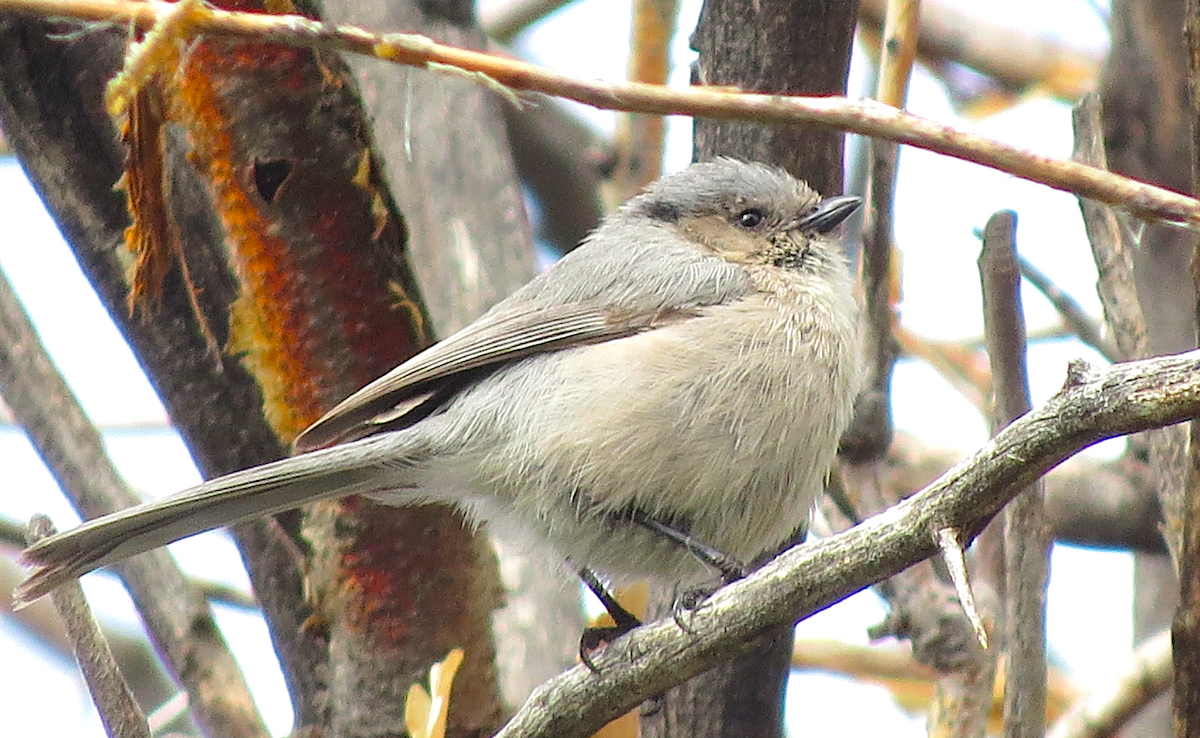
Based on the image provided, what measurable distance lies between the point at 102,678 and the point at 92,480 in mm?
997

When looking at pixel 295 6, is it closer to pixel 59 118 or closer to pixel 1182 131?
pixel 59 118

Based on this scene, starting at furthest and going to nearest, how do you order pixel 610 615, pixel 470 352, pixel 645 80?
1. pixel 645 80
2. pixel 610 615
3. pixel 470 352

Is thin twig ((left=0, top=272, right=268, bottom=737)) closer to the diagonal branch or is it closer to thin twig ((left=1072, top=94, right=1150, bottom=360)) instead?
the diagonal branch

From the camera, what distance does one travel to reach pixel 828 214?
3.65 meters

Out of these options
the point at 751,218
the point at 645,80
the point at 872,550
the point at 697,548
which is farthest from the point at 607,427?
the point at 645,80

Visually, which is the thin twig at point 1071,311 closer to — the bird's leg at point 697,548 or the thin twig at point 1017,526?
the thin twig at point 1017,526

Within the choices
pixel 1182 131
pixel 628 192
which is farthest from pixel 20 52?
pixel 1182 131

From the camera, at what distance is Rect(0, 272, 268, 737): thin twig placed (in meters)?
3.26

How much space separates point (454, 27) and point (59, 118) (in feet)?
4.77

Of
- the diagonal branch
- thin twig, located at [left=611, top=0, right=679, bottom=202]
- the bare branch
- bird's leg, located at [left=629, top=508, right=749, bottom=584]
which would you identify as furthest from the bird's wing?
the bare branch

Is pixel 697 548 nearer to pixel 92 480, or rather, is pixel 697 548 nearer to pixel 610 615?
pixel 610 615

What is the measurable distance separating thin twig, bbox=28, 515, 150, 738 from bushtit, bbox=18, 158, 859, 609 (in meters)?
0.25

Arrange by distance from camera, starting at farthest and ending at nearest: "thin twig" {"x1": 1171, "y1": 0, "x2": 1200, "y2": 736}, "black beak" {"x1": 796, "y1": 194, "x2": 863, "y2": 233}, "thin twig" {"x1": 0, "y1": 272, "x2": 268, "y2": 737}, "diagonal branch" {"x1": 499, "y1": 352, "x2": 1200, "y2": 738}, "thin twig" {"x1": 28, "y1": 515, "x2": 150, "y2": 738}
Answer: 1. "black beak" {"x1": 796, "y1": 194, "x2": 863, "y2": 233}
2. "thin twig" {"x1": 0, "y1": 272, "x2": 268, "y2": 737}
3. "thin twig" {"x1": 28, "y1": 515, "x2": 150, "y2": 738}
4. "thin twig" {"x1": 1171, "y1": 0, "x2": 1200, "y2": 736}
5. "diagonal branch" {"x1": 499, "y1": 352, "x2": 1200, "y2": 738}

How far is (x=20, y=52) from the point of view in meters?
2.94
